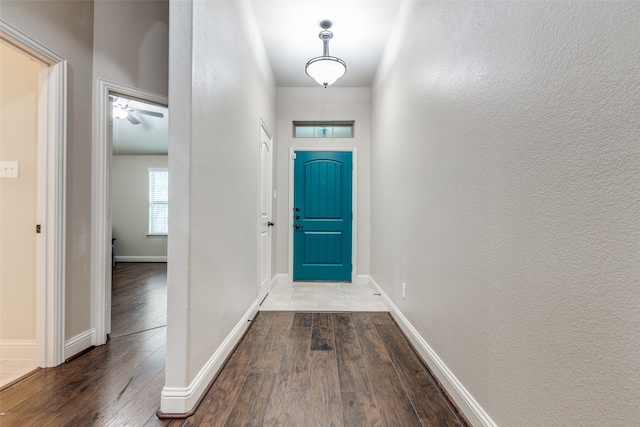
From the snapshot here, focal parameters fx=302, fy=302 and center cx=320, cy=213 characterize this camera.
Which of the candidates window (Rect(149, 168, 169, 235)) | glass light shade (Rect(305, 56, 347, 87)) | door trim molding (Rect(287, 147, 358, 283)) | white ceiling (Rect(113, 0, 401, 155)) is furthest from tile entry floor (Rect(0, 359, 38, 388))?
window (Rect(149, 168, 169, 235))

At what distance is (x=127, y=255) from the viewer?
669 cm

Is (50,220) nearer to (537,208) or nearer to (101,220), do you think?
(101,220)

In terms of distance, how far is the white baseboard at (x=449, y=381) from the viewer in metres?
Result: 1.35

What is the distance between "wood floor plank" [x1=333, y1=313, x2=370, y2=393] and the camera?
176 centimetres

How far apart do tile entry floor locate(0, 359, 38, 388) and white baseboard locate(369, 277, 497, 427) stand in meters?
2.49

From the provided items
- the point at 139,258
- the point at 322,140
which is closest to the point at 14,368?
the point at 322,140

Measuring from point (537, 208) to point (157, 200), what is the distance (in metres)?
7.29

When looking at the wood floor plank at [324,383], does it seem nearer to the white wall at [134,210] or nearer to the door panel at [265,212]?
the door panel at [265,212]

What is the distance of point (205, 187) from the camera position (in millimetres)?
1718

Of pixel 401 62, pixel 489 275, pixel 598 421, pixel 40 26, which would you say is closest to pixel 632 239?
pixel 598 421

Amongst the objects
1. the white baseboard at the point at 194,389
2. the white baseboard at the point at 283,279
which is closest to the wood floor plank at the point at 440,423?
the white baseboard at the point at 194,389

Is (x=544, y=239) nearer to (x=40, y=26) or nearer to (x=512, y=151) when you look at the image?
(x=512, y=151)

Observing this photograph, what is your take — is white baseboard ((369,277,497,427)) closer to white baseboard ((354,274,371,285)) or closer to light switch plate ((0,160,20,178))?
white baseboard ((354,274,371,285))

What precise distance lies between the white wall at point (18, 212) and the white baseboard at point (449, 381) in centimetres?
260
